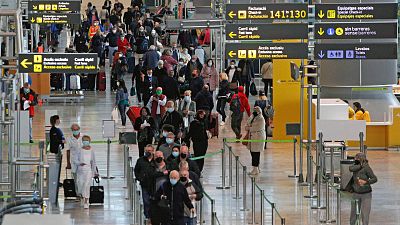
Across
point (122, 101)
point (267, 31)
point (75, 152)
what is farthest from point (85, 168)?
point (122, 101)

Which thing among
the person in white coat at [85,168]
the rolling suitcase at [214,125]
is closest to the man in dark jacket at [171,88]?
the rolling suitcase at [214,125]

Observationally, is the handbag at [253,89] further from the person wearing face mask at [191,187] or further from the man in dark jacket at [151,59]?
the person wearing face mask at [191,187]

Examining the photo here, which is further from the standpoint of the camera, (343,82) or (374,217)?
(343,82)

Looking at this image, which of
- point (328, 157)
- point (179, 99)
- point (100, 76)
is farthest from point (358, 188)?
point (100, 76)

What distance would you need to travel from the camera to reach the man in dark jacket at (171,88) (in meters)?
38.2

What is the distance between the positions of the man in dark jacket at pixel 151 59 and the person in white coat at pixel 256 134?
40.8 ft

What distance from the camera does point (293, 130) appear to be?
30406 mm

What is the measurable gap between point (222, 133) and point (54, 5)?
5.38 meters

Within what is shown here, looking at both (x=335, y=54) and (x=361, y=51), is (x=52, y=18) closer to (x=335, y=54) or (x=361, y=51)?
(x=335, y=54)

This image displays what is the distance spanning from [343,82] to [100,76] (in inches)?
443

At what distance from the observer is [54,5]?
1501 inches

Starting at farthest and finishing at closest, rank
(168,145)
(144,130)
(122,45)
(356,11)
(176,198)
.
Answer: (122,45), (356,11), (144,130), (168,145), (176,198)

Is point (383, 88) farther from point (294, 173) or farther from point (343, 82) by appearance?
point (294, 173)

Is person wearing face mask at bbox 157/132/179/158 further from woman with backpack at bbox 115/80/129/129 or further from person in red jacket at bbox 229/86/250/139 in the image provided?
woman with backpack at bbox 115/80/129/129
